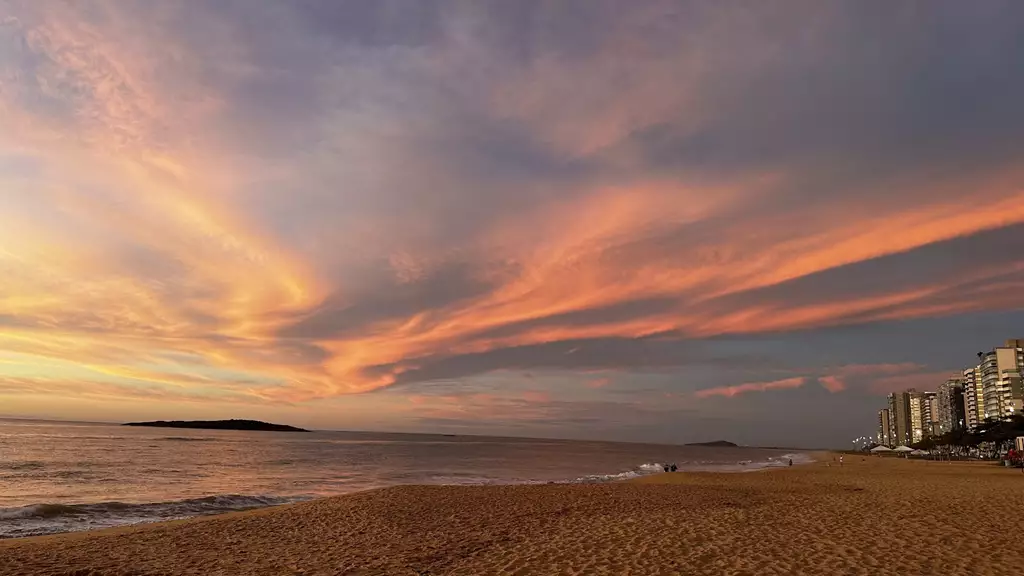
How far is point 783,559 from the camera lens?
1073cm

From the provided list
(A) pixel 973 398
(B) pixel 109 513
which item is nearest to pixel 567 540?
(B) pixel 109 513

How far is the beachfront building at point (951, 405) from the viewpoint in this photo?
178 metres

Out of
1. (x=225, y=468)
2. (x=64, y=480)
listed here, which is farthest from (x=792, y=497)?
(x=225, y=468)

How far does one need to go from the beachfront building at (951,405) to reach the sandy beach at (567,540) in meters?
199

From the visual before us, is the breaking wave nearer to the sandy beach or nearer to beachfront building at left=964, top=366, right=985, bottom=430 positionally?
the sandy beach

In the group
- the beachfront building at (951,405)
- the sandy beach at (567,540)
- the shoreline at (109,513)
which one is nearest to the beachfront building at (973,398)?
the beachfront building at (951,405)

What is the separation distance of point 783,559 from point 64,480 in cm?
3973

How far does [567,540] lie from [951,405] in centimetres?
22006

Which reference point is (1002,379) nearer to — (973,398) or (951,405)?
(973,398)

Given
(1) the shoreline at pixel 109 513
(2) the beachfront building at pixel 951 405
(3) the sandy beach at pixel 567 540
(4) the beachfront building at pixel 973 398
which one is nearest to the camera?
(3) the sandy beach at pixel 567 540

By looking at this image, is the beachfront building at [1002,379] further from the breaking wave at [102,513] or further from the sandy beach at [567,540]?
the breaking wave at [102,513]

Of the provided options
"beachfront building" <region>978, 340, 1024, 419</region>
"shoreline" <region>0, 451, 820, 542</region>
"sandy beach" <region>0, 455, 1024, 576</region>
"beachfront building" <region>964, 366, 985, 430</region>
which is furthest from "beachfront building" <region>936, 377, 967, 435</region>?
"shoreline" <region>0, 451, 820, 542</region>

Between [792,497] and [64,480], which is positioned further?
[64,480]

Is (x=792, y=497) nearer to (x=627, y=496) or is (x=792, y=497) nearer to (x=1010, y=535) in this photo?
(x=627, y=496)
